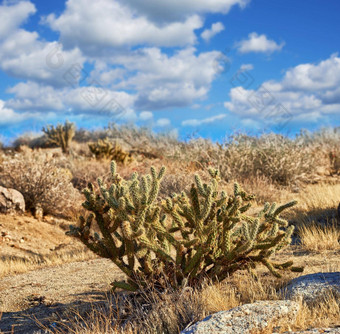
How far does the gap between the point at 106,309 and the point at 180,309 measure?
3.76ft

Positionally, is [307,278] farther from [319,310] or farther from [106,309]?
[106,309]

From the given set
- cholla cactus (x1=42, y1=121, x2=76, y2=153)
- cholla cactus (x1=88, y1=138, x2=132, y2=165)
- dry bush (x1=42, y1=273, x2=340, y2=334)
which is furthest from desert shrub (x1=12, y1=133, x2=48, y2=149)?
dry bush (x1=42, y1=273, x2=340, y2=334)

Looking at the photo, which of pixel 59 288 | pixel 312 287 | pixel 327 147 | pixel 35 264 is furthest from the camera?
pixel 327 147

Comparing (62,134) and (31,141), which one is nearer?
(62,134)

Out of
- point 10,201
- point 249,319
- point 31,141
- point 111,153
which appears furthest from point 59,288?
point 31,141

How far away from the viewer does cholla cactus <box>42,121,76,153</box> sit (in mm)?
21938

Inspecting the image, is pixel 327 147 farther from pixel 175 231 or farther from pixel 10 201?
pixel 175 231

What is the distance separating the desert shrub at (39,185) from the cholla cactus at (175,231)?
7.03 m

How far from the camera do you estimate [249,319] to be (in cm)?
324

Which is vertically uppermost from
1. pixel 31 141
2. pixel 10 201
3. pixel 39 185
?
pixel 31 141

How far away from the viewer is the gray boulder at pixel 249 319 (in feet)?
10.2

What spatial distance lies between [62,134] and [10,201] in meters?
11.6

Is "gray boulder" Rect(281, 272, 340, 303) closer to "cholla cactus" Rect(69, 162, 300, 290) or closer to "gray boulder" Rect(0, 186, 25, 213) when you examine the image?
"cholla cactus" Rect(69, 162, 300, 290)

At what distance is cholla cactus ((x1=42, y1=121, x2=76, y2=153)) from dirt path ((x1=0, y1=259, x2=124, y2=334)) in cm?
1578
